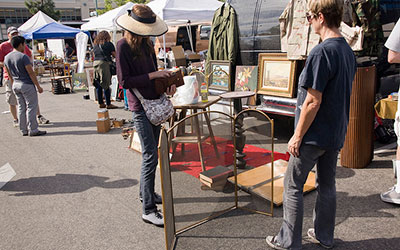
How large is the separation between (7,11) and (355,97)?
5854 centimetres

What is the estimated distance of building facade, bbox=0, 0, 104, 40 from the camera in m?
50.3

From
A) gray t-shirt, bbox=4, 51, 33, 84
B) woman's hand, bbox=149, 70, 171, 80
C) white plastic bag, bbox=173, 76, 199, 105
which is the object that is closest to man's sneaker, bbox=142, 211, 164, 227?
woman's hand, bbox=149, 70, 171, 80

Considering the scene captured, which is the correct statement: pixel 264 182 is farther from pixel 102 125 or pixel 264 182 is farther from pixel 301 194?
pixel 102 125

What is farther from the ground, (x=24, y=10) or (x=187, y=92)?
(x=24, y=10)

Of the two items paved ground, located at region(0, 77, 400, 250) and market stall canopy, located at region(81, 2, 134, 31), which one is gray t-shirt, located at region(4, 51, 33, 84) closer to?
paved ground, located at region(0, 77, 400, 250)

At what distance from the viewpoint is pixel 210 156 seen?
337 cm

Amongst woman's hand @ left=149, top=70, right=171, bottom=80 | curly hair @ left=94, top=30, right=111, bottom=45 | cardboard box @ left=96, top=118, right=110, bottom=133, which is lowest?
cardboard box @ left=96, top=118, right=110, bottom=133

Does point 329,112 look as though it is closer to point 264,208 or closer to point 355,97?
point 264,208

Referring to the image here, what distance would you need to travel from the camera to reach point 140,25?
3010 millimetres

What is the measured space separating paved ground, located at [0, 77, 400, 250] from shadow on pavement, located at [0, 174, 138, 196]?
13 millimetres

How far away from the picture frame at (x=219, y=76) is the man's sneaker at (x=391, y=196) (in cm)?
344

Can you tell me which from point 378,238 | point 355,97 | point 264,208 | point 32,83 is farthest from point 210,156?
point 32,83

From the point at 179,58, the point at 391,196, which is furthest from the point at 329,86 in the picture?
the point at 179,58

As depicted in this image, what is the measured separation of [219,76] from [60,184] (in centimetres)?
362
